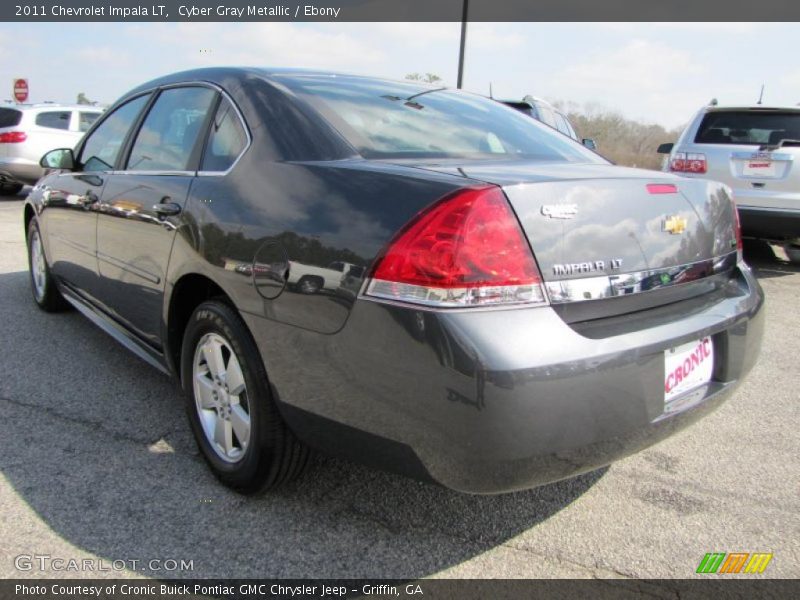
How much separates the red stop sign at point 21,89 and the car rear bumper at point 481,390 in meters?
24.5

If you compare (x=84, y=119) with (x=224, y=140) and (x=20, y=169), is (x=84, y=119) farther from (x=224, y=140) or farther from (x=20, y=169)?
(x=224, y=140)

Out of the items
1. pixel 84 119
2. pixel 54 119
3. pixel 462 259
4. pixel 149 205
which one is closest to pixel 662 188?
pixel 462 259

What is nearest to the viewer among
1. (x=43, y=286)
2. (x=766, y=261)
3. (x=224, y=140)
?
(x=224, y=140)

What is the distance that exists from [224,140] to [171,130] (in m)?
0.64

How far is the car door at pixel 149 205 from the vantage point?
2.72 m

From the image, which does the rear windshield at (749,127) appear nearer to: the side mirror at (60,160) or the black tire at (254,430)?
the side mirror at (60,160)

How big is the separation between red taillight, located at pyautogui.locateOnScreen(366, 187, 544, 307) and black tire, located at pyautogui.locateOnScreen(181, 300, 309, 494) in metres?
0.64

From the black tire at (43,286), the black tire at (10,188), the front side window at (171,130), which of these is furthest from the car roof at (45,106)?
the front side window at (171,130)

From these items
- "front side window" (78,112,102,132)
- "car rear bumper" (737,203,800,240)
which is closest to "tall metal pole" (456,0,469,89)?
"front side window" (78,112,102,132)

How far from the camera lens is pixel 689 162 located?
22.6ft

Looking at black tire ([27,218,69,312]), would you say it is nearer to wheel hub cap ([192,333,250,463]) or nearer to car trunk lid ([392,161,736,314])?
wheel hub cap ([192,333,250,463])

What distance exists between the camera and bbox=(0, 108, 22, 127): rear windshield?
484 inches

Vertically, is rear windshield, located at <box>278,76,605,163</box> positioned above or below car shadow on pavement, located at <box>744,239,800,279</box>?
above

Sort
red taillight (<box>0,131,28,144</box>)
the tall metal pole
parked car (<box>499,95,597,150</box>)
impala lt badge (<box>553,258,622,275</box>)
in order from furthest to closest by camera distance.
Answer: the tall metal pole → red taillight (<box>0,131,28,144</box>) → parked car (<box>499,95,597,150</box>) → impala lt badge (<box>553,258,622,275</box>)
